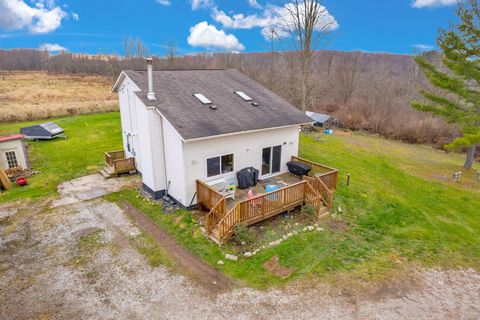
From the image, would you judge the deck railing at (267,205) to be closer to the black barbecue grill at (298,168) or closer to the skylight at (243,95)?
the black barbecue grill at (298,168)

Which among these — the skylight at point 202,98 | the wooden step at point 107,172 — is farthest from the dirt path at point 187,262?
the skylight at point 202,98

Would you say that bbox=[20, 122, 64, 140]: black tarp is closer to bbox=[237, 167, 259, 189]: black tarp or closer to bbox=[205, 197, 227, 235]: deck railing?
bbox=[237, 167, 259, 189]: black tarp

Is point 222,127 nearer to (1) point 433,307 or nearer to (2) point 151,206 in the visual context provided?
(2) point 151,206

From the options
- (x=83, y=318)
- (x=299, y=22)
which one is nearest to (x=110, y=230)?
(x=83, y=318)

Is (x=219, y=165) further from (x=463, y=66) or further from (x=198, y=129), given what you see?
(x=463, y=66)

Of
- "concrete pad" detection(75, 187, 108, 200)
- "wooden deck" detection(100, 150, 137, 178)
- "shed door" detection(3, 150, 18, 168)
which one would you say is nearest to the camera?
"concrete pad" detection(75, 187, 108, 200)

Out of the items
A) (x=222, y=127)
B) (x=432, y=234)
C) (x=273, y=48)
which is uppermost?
(x=273, y=48)

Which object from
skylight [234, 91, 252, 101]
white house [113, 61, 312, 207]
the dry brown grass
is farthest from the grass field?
the dry brown grass
